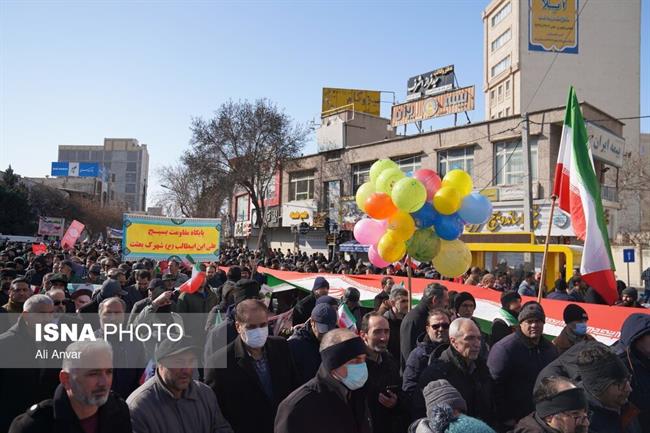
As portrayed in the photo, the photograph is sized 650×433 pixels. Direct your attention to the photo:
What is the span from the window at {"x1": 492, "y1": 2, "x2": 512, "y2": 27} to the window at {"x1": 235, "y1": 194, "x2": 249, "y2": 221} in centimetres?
2881

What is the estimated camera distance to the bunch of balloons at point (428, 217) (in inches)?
252

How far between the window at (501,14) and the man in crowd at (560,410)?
4999 centimetres

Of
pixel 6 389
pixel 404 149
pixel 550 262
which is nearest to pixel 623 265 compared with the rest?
pixel 404 149

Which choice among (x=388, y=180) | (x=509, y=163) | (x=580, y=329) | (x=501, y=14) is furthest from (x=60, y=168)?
(x=580, y=329)

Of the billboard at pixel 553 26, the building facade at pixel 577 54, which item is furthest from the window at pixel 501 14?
the billboard at pixel 553 26

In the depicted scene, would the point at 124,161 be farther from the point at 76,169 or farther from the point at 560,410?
the point at 560,410

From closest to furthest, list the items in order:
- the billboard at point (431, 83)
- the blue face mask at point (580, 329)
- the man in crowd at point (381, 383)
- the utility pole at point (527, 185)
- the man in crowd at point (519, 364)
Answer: the man in crowd at point (381, 383) < the man in crowd at point (519, 364) < the blue face mask at point (580, 329) < the utility pole at point (527, 185) < the billboard at point (431, 83)

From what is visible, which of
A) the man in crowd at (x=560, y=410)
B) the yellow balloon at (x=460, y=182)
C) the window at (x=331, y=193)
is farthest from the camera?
the window at (x=331, y=193)

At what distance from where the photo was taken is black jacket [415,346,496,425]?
3.62 meters

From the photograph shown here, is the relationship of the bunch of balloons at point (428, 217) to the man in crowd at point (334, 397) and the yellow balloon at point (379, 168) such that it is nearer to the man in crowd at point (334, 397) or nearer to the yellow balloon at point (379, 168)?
the yellow balloon at point (379, 168)

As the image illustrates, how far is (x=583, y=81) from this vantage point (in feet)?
140

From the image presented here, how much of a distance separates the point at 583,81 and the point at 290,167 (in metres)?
25.5

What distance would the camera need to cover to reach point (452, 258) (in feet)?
21.6

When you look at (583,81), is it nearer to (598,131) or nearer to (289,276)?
(598,131)
